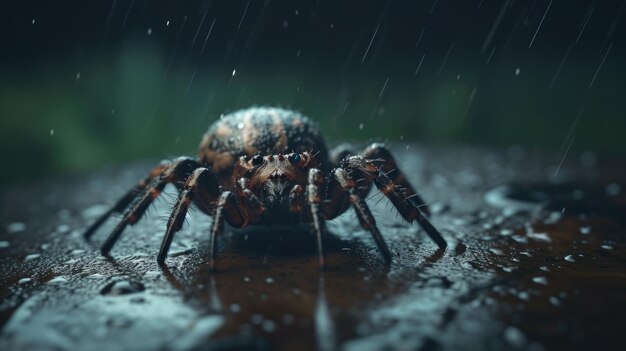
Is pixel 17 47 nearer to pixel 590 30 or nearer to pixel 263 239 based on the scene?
pixel 263 239

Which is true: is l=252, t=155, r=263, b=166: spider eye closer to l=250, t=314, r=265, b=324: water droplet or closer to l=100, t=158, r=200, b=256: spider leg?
l=100, t=158, r=200, b=256: spider leg

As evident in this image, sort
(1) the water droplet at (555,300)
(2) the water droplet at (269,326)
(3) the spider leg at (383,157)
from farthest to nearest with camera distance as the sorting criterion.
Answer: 1. (3) the spider leg at (383,157)
2. (1) the water droplet at (555,300)
3. (2) the water droplet at (269,326)

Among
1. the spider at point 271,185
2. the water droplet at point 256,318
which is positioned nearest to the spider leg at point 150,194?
the spider at point 271,185

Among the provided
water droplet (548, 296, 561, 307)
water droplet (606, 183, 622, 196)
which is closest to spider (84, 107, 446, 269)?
water droplet (548, 296, 561, 307)

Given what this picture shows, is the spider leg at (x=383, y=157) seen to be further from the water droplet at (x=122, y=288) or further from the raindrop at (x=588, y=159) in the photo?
the raindrop at (x=588, y=159)

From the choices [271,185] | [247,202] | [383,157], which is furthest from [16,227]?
[383,157]

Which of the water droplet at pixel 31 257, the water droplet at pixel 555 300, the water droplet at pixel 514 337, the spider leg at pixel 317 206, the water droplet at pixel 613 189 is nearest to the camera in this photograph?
the water droplet at pixel 514 337
